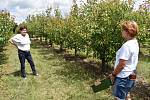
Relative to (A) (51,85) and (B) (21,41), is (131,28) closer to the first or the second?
(A) (51,85)

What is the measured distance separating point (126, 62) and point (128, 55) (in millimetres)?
132

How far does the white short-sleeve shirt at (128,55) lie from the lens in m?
5.96

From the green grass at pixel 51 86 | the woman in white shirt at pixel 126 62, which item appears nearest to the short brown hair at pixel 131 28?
the woman in white shirt at pixel 126 62

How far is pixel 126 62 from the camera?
19.7 ft

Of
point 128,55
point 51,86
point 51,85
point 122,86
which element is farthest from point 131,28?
point 51,85

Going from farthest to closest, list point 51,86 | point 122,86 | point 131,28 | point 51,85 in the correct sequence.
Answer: point 51,85
point 51,86
point 122,86
point 131,28

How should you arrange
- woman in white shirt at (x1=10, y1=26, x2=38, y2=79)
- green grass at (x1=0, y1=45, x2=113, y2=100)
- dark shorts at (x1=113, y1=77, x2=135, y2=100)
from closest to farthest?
dark shorts at (x1=113, y1=77, x2=135, y2=100), green grass at (x1=0, y1=45, x2=113, y2=100), woman in white shirt at (x1=10, y1=26, x2=38, y2=79)

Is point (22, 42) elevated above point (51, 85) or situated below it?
above

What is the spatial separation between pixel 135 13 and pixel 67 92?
4706 mm

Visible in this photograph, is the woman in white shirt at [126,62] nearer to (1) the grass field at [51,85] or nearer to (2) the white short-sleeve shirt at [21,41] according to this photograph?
(1) the grass field at [51,85]

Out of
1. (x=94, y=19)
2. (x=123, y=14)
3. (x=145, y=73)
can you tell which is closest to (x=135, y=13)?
(x=123, y=14)

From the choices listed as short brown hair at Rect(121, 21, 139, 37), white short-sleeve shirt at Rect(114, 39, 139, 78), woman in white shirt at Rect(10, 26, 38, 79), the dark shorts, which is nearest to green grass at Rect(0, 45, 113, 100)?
woman in white shirt at Rect(10, 26, 38, 79)

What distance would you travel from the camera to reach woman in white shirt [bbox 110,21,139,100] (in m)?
5.96

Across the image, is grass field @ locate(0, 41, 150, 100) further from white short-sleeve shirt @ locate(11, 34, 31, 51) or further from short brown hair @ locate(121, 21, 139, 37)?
short brown hair @ locate(121, 21, 139, 37)
